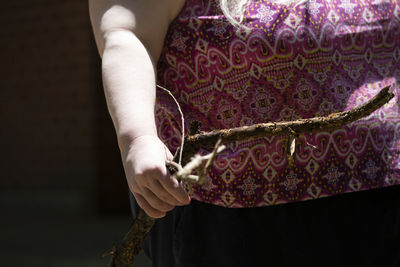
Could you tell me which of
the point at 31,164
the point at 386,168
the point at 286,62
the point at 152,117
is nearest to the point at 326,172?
the point at 386,168

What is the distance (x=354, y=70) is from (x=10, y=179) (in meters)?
7.22

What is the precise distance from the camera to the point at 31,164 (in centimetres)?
778

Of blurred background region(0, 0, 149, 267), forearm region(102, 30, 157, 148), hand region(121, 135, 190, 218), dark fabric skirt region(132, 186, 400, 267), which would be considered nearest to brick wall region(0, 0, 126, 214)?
blurred background region(0, 0, 149, 267)

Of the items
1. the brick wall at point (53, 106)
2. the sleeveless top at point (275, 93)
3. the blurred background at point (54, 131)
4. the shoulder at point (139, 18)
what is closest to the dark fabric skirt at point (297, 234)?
the sleeveless top at point (275, 93)

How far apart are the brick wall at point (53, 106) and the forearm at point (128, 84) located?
5583mm

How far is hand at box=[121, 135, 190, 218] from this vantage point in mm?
1051

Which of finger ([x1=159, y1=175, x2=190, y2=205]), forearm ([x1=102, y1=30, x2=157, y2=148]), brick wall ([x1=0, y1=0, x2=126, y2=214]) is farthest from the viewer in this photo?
brick wall ([x1=0, y1=0, x2=126, y2=214])

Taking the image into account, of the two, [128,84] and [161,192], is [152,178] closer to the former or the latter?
[161,192]

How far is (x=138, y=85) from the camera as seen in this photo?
3.92 ft

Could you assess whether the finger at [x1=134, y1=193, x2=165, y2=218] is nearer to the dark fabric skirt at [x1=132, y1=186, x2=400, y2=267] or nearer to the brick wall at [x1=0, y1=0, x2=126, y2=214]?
the dark fabric skirt at [x1=132, y1=186, x2=400, y2=267]

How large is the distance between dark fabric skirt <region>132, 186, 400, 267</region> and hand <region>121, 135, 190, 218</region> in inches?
9.7

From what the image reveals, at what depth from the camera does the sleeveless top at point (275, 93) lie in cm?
131

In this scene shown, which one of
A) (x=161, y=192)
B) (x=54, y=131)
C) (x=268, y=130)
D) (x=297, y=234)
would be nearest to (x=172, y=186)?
(x=161, y=192)

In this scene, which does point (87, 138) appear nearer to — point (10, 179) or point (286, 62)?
point (10, 179)
